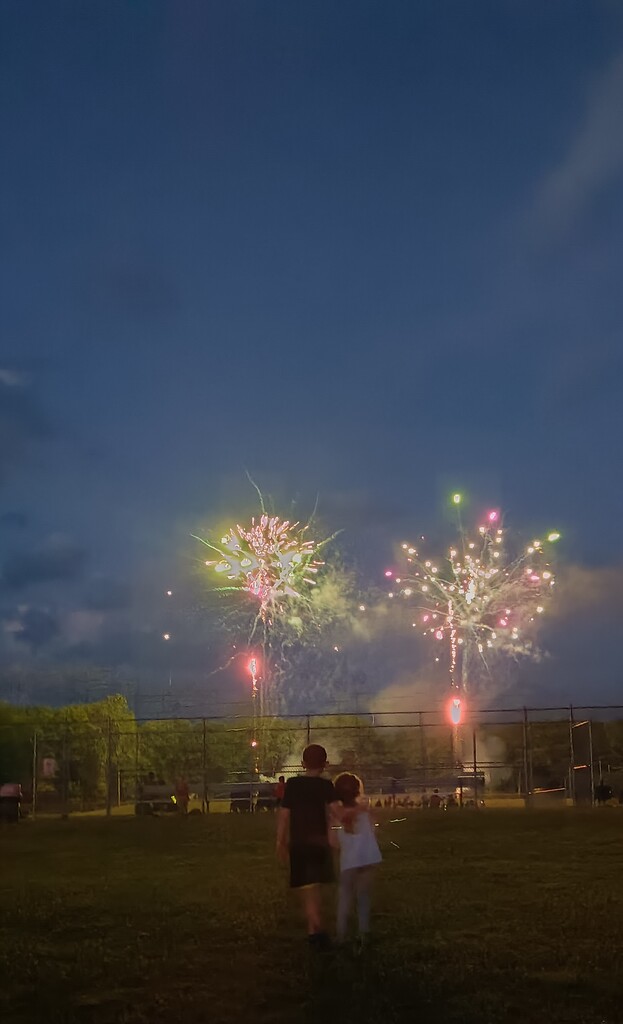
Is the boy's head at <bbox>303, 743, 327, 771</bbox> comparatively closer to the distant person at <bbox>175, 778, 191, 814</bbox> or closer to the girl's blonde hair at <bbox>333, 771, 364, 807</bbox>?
the girl's blonde hair at <bbox>333, 771, 364, 807</bbox>

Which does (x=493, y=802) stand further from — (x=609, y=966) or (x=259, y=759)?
(x=609, y=966)

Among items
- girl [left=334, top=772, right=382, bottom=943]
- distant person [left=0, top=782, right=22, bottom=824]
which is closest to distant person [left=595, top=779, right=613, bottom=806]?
distant person [left=0, top=782, right=22, bottom=824]

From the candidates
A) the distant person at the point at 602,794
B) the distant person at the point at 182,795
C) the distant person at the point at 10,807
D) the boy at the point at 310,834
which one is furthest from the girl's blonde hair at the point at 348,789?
the distant person at the point at 602,794

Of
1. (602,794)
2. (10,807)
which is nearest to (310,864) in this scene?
(10,807)

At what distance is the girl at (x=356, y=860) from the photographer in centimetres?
1029

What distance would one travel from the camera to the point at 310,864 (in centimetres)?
1005

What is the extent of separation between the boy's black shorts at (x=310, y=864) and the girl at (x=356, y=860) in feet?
0.87

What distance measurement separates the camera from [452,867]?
17.6 m

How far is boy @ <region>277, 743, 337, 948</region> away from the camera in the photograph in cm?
1001

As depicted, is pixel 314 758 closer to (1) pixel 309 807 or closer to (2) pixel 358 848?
(1) pixel 309 807

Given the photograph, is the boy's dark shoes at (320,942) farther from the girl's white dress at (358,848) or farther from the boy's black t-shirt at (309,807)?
the boy's black t-shirt at (309,807)

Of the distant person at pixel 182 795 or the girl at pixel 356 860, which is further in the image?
the distant person at pixel 182 795

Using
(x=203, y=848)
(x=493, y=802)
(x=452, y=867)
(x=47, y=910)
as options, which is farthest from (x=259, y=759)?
(x=47, y=910)

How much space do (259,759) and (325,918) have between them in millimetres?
41876
